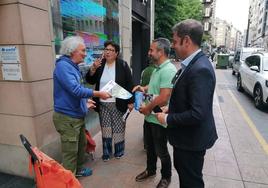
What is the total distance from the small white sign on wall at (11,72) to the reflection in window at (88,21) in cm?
77

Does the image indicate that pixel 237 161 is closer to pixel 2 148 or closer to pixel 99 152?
pixel 99 152

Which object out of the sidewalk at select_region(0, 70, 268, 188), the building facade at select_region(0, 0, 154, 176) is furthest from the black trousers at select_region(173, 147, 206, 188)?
the building facade at select_region(0, 0, 154, 176)

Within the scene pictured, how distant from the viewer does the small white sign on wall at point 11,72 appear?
3.13 metres

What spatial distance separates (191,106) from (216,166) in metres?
2.42

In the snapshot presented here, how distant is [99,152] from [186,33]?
10.1ft

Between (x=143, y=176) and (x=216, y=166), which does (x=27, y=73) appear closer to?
(x=143, y=176)

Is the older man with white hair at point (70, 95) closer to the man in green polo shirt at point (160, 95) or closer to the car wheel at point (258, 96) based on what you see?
the man in green polo shirt at point (160, 95)

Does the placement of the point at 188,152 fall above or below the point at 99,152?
above

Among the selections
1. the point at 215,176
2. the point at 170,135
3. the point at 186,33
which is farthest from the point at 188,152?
the point at 215,176

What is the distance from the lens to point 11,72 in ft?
10.4

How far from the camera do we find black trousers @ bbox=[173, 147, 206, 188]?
2080 mm

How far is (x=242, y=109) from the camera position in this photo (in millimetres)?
7613

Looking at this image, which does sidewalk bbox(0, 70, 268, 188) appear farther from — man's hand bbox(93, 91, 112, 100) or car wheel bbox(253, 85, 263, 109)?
car wheel bbox(253, 85, 263, 109)

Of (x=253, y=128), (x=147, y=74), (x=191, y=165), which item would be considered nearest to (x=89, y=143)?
(x=147, y=74)
